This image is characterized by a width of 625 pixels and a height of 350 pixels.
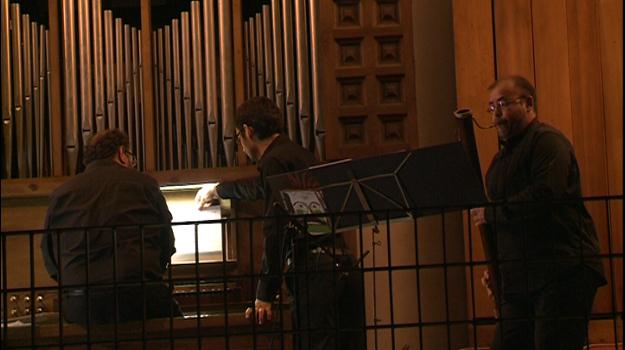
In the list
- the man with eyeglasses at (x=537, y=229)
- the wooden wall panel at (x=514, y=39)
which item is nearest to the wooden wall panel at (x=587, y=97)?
the wooden wall panel at (x=514, y=39)

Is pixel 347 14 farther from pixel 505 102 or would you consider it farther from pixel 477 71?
pixel 505 102

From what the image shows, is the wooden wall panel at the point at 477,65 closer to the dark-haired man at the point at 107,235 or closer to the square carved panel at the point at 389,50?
the square carved panel at the point at 389,50

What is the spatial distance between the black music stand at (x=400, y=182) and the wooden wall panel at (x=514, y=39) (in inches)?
91.5

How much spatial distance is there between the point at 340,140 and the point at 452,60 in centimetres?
74

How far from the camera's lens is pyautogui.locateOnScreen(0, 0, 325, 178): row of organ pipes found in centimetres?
665

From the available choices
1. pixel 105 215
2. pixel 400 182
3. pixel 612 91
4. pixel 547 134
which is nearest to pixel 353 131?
pixel 612 91

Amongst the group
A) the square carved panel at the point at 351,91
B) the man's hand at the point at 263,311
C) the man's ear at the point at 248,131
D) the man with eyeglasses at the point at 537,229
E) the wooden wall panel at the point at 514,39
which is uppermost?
the wooden wall panel at the point at 514,39

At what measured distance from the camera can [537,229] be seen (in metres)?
3.91

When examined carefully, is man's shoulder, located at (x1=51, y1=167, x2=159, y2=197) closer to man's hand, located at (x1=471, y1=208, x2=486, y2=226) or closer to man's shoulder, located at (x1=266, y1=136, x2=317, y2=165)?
man's shoulder, located at (x1=266, y1=136, x2=317, y2=165)

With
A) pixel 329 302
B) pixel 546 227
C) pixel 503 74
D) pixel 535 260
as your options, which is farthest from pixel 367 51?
pixel 535 260

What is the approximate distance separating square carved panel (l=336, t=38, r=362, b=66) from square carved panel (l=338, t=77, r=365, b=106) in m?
0.09

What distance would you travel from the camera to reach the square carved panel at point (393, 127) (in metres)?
6.38

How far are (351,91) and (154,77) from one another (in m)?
1.20

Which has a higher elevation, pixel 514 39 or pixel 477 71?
pixel 514 39
